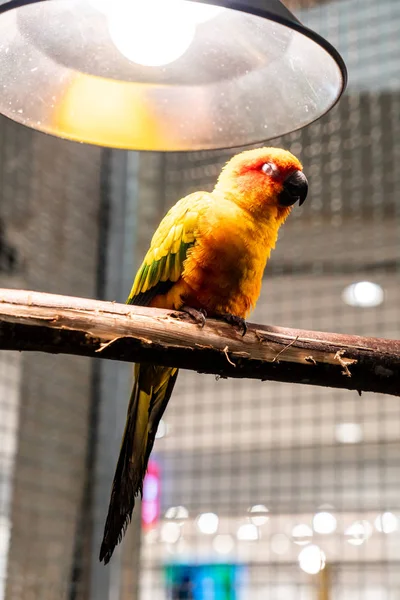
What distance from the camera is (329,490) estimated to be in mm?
2525

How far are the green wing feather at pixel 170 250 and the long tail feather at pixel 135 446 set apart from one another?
0.12 metres

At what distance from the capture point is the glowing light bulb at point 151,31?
726 mm

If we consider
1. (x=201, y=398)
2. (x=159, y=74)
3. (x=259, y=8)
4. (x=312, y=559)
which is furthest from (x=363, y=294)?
(x=259, y=8)

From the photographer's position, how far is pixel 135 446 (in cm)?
94

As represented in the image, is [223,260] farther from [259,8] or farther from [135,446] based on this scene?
[259,8]

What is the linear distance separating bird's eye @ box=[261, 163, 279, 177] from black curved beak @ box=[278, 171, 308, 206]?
0.07 feet

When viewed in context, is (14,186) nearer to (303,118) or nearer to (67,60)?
(67,60)

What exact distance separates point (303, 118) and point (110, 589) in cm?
116

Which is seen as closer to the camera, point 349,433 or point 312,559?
point 312,559

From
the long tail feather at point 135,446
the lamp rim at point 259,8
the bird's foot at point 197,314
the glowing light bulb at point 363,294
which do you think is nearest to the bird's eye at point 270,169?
the bird's foot at point 197,314

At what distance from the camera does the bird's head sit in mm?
1025

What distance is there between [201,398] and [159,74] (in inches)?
67.7

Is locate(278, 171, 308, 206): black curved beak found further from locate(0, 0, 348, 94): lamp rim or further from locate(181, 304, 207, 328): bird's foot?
locate(0, 0, 348, 94): lamp rim

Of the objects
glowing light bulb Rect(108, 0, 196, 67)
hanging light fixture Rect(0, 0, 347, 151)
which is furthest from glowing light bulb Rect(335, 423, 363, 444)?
glowing light bulb Rect(108, 0, 196, 67)
